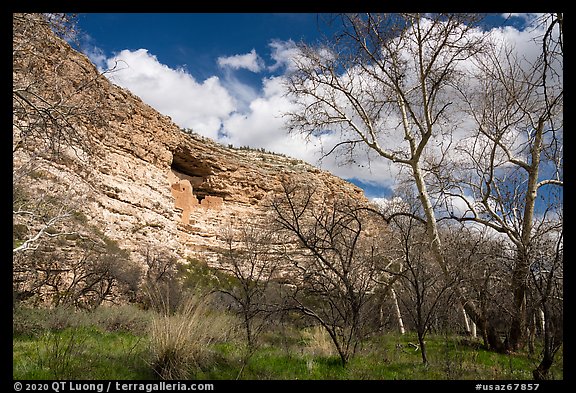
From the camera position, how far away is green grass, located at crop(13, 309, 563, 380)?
410cm

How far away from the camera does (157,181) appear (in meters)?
21.9

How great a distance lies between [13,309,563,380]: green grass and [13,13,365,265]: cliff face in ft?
26.4

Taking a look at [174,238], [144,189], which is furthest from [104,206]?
[174,238]

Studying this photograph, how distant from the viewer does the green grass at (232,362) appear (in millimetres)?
4098

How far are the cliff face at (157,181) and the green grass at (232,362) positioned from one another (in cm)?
806

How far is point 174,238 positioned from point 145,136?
20.4 feet

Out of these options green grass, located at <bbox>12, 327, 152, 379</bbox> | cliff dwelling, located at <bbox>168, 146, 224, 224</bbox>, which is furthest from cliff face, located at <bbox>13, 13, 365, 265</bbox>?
green grass, located at <bbox>12, 327, 152, 379</bbox>

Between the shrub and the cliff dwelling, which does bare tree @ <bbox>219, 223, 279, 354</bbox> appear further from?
the cliff dwelling

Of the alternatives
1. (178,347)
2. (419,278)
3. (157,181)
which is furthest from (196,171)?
(178,347)

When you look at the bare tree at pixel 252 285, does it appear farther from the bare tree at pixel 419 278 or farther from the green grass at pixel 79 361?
the bare tree at pixel 419 278

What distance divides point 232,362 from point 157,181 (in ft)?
61.2

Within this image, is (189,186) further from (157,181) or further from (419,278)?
(419,278)

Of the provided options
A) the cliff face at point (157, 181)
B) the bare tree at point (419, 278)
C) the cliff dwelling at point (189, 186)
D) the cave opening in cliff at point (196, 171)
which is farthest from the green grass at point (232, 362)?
the cave opening in cliff at point (196, 171)

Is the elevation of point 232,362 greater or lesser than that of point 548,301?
lesser
